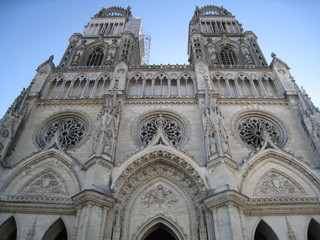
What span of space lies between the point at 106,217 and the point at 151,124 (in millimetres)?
6976

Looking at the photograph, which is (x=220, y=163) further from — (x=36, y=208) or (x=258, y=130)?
(x=36, y=208)

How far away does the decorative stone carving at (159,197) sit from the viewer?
13.4 m

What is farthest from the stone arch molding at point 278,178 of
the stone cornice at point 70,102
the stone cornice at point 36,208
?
the stone cornice at point 70,102

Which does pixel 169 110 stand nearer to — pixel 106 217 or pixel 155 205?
pixel 155 205

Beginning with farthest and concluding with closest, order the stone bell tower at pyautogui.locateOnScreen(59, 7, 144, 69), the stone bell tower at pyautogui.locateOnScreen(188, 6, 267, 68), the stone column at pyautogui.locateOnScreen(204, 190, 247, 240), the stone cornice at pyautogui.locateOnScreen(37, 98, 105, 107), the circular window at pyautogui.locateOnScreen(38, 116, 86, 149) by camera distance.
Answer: the stone bell tower at pyautogui.locateOnScreen(59, 7, 144, 69) → the stone bell tower at pyautogui.locateOnScreen(188, 6, 267, 68) → the stone cornice at pyautogui.locateOnScreen(37, 98, 105, 107) → the circular window at pyautogui.locateOnScreen(38, 116, 86, 149) → the stone column at pyautogui.locateOnScreen(204, 190, 247, 240)

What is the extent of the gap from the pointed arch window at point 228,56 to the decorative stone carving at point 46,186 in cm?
1769

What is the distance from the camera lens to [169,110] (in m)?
17.5

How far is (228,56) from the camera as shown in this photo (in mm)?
24578

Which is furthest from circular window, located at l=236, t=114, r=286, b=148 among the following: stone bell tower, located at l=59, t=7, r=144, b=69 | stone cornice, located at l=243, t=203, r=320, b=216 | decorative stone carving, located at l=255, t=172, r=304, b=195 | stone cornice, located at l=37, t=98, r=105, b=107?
Answer: stone bell tower, located at l=59, t=7, r=144, b=69

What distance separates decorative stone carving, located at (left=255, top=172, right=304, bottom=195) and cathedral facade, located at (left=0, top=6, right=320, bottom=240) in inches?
2.4

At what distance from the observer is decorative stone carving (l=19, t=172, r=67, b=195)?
13625 millimetres

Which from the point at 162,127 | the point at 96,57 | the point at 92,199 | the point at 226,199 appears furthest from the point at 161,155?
the point at 96,57

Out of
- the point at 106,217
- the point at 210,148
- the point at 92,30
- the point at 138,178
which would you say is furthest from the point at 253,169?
the point at 92,30

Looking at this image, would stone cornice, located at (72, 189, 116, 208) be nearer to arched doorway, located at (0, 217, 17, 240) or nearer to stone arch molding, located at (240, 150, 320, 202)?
arched doorway, located at (0, 217, 17, 240)
